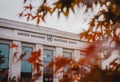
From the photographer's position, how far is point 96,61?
Result: 1.33 meters

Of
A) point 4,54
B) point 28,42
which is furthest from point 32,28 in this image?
point 4,54

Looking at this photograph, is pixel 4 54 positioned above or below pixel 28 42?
below

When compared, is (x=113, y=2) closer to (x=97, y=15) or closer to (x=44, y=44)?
(x=97, y=15)

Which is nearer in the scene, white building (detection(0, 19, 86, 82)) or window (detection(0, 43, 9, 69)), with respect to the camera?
window (detection(0, 43, 9, 69))

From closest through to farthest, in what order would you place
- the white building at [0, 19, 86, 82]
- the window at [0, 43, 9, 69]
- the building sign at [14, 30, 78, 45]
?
the window at [0, 43, 9, 69] < the white building at [0, 19, 86, 82] < the building sign at [14, 30, 78, 45]

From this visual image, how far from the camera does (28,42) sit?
2517 centimetres

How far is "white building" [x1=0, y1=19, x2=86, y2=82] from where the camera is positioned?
Answer: 909 inches

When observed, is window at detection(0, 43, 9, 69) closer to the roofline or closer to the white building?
the white building

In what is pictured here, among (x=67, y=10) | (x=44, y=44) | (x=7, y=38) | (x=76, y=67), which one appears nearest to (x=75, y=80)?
(x=76, y=67)

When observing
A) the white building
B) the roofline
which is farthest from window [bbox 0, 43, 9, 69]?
the roofline

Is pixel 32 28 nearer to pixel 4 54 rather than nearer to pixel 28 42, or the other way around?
pixel 28 42

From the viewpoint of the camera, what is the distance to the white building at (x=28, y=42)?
23078 mm

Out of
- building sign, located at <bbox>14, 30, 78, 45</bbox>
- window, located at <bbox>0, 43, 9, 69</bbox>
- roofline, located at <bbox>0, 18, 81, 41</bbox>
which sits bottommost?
window, located at <bbox>0, 43, 9, 69</bbox>

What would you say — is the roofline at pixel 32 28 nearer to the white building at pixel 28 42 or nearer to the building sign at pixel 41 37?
the white building at pixel 28 42
